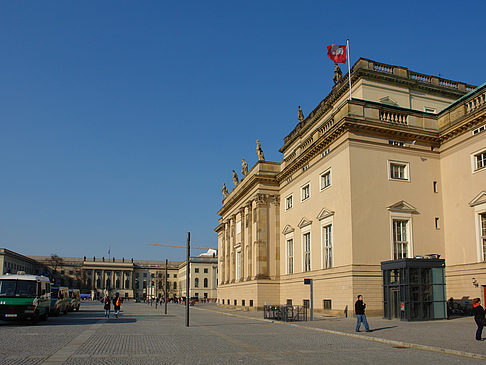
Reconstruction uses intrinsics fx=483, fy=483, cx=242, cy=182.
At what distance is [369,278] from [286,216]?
1656 cm

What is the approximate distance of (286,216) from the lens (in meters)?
47.0

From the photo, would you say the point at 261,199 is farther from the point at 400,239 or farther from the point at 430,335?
the point at 430,335

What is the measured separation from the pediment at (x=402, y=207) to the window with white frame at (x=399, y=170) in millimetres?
1771

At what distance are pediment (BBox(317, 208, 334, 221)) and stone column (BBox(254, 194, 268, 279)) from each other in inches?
453

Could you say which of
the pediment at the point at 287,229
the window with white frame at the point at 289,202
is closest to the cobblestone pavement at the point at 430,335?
the pediment at the point at 287,229

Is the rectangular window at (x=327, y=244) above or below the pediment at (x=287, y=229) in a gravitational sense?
below

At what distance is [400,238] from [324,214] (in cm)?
591

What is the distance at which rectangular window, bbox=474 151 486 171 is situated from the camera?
3030 centimetres

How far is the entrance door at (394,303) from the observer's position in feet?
90.5

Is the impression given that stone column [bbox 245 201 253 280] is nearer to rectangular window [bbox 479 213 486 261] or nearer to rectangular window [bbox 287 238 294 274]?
rectangular window [bbox 287 238 294 274]

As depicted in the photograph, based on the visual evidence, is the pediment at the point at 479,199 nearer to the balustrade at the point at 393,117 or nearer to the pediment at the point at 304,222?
the balustrade at the point at 393,117

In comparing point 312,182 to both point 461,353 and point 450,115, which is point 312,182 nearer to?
point 450,115

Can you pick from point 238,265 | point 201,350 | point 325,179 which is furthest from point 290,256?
point 201,350

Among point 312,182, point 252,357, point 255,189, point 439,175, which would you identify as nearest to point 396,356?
point 252,357
